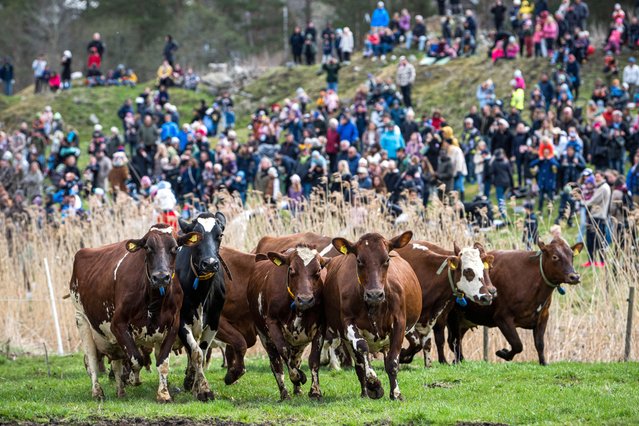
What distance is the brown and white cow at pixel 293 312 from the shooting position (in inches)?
565

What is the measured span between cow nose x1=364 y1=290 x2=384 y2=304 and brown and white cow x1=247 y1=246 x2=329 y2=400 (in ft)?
3.08

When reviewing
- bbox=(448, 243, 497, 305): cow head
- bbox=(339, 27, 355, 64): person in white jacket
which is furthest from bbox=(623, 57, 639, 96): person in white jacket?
bbox=(448, 243, 497, 305): cow head

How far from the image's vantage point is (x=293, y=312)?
14711 millimetres

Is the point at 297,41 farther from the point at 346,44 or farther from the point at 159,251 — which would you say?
the point at 159,251

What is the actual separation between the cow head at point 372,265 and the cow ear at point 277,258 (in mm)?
1076

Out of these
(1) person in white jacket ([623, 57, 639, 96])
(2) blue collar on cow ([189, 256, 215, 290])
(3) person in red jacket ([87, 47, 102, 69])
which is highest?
(3) person in red jacket ([87, 47, 102, 69])

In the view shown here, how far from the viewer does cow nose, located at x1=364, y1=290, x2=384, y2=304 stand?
1346 cm

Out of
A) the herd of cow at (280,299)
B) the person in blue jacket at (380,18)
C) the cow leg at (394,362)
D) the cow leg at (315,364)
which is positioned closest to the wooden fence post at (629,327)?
the herd of cow at (280,299)

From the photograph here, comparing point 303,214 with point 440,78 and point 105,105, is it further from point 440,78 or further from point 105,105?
point 105,105

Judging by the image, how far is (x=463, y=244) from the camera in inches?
A: 827

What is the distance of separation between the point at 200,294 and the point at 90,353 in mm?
1807

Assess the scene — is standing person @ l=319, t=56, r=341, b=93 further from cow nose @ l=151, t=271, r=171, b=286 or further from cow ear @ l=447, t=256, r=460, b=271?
cow nose @ l=151, t=271, r=171, b=286

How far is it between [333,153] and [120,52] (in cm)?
4288

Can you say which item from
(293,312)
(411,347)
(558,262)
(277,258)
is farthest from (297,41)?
(293,312)
